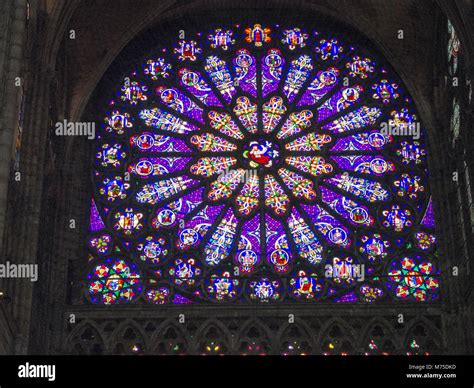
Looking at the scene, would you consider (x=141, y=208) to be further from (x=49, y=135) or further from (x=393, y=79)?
(x=393, y=79)

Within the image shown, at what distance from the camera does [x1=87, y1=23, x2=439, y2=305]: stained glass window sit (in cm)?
1908

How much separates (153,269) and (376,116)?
5.03 m

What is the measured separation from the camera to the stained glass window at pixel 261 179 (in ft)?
62.6

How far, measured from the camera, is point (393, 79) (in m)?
21.4

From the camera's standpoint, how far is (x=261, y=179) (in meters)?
20.3
